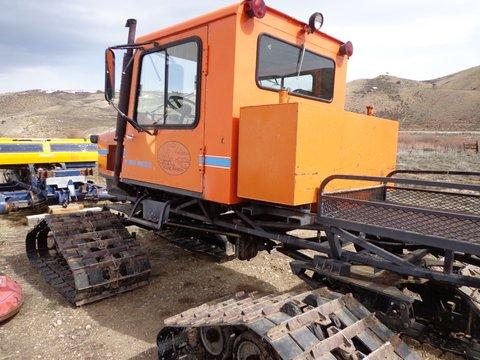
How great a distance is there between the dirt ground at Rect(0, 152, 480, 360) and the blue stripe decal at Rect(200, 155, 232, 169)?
185 centimetres

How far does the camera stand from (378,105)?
7044 centimetres

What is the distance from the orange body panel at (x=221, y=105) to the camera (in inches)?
143

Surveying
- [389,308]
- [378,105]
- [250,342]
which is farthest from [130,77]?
[378,105]

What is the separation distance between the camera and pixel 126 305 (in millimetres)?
4645

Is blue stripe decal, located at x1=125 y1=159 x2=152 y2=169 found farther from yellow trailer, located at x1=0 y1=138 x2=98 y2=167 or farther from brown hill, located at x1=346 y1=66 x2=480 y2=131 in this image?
brown hill, located at x1=346 y1=66 x2=480 y2=131

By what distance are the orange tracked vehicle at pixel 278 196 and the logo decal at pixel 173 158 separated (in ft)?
0.06

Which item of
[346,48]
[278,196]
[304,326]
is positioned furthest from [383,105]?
[304,326]

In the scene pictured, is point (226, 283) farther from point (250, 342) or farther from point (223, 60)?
point (223, 60)

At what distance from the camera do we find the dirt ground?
12.4 feet

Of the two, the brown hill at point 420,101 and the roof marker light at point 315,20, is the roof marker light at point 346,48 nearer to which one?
the roof marker light at point 315,20

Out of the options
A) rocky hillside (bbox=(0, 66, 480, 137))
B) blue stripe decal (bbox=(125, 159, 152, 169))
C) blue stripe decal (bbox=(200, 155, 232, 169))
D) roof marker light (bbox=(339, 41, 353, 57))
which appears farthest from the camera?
rocky hillside (bbox=(0, 66, 480, 137))

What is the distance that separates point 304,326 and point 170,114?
2.76 m

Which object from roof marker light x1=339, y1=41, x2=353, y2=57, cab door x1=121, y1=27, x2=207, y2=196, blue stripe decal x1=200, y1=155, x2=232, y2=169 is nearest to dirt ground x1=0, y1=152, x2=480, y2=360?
cab door x1=121, y1=27, x2=207, y2=196

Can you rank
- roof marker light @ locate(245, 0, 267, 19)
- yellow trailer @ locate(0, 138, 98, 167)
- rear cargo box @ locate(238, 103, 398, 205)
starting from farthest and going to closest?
yellow trailer @ locate(0, 138, 98, 167)
roof marker light @ locate(245, 0, 267, 19)
rear cargo box @ locate(238, 103, 398, 205)
